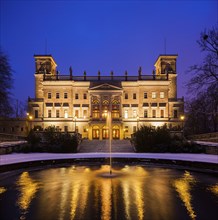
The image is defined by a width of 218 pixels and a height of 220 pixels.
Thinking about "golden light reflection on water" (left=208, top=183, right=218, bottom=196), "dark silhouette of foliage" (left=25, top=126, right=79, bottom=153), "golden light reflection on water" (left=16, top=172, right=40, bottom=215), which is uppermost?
"dark silhouette of foliage" (left=25, top=126, right=79, bottom=153)

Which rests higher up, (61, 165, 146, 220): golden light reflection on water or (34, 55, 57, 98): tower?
(34, 55, 57, 98): tower

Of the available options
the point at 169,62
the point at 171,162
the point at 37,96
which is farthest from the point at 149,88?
the point at 171,162

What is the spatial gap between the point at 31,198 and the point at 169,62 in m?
69.4

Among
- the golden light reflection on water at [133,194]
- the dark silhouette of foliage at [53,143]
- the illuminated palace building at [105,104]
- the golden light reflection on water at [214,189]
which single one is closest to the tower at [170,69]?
the illuminated palace building at [105,104]

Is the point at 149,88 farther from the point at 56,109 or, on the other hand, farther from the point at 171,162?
the point at 171,162

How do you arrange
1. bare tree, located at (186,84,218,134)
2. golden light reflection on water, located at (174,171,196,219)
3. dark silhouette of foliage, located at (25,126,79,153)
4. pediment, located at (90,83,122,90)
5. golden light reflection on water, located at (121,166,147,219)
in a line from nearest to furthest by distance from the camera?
golden light reflection on water, located at (121,166,147,219) < golden light reflection on water, located at (174,171,196,219) < dark silhouette of foliage, located at (25,126,79,153) < bare tree, located at (186,84,218,134) < pediment, located at (90,83,122,90)

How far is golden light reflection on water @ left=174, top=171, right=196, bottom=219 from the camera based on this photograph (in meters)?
9.02

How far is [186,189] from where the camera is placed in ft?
39.9

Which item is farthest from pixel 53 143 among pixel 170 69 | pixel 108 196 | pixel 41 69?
pixel 170 69

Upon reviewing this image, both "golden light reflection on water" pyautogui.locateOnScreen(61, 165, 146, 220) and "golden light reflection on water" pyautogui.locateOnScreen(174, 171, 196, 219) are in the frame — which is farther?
"golden light reflection on water" pyautogui.locateOnScreen(174, 171, 196, 219)

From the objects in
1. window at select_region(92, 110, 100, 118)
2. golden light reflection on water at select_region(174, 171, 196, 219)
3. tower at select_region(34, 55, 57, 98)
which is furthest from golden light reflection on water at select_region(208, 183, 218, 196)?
tower at select_region(34, 55, 57, 98)

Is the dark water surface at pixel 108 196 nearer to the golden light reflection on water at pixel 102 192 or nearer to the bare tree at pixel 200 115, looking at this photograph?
the golden light reflection on water at pixel 102 192

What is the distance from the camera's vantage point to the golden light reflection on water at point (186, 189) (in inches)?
355

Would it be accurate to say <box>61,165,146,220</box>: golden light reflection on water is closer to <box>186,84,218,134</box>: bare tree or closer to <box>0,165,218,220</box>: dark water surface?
<box>0,165,218,220</box>: dark water surface
